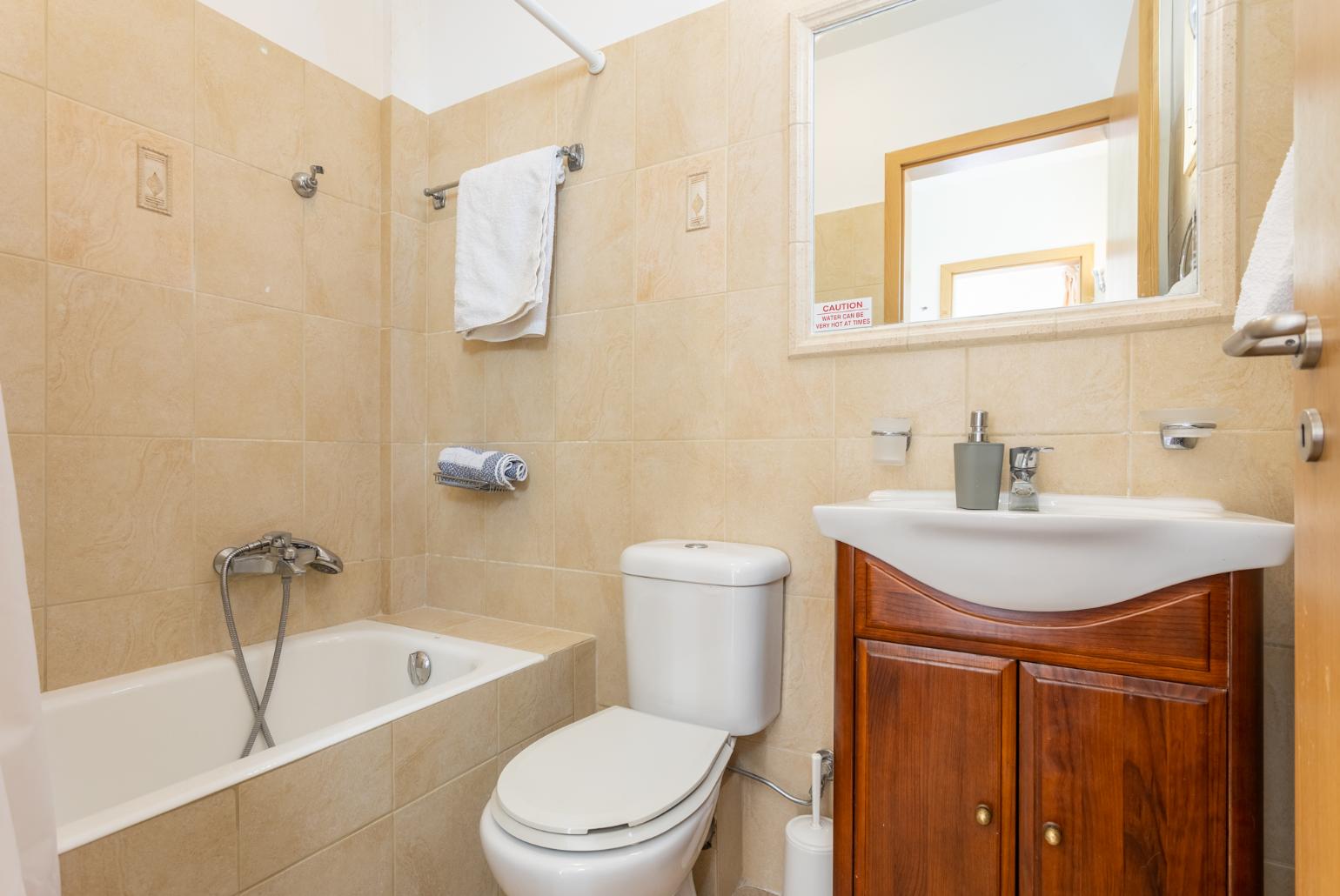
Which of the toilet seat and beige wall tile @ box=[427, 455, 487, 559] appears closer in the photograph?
the toilet seat

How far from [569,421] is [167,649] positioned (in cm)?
109

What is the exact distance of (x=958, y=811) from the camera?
105 cm

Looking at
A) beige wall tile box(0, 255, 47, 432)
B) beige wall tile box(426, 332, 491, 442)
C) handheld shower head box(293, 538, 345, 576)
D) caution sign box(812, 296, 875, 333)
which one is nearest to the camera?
beige wall tile box(0, 255, 47, 432)

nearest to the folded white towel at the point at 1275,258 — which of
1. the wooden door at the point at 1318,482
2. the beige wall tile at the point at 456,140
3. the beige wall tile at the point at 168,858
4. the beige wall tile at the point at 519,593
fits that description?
the wooden door at the point at 1318,482

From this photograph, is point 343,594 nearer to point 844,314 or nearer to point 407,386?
point 407,386

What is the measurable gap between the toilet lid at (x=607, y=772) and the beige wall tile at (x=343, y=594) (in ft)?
3.11

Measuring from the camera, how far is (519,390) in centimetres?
195

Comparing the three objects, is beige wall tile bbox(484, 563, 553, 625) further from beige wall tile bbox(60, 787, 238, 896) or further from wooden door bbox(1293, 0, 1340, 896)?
wooden door bbox(1293, 0, 1340, 896)

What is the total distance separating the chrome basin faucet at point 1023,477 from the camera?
115 cm

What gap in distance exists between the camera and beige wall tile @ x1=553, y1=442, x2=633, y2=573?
5.81 feet

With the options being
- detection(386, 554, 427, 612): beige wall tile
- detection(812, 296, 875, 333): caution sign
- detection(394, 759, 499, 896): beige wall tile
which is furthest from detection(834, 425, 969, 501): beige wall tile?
detection(386, 554, 427, 612): beige wall tile

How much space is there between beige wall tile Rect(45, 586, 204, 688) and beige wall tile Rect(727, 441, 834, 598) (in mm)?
1313

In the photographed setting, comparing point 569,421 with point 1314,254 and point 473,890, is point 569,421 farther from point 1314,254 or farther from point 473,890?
point 1314,254

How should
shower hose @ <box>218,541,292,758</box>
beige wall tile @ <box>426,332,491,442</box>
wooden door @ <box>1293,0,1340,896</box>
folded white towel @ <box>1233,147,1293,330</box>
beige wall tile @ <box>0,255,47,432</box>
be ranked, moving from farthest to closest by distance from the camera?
beige wall tile @ <box>426,332,491,442</box> → shower hose @ <box>218,541,292,758</box> → beige wall tile @ <box>0,255,47,432</box> → folded white towel @ <box>1233,147,1293,330</box> → wooden door @ <box>1293,0,1340,896</box>
